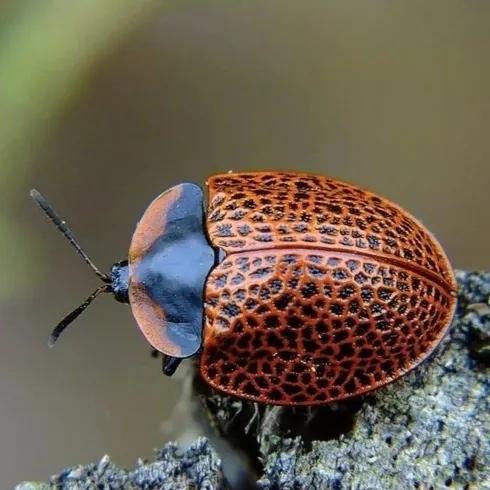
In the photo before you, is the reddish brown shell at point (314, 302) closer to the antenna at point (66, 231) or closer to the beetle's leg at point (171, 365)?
the beetle's leg at point (171, 365)

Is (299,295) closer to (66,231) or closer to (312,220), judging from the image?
(312,220)

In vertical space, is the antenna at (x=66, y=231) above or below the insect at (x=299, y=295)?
above

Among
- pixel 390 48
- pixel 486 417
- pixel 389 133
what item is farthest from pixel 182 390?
pixel 390 48

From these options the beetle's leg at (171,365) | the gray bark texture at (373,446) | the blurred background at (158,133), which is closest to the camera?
the gray bark texture at (373,446)

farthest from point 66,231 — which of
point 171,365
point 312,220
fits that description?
point 312,220

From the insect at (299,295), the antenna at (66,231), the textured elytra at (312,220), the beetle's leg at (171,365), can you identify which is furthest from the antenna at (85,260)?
the textured elytra at (312,220)

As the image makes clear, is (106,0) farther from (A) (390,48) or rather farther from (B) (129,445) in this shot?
(B) (129,445)
